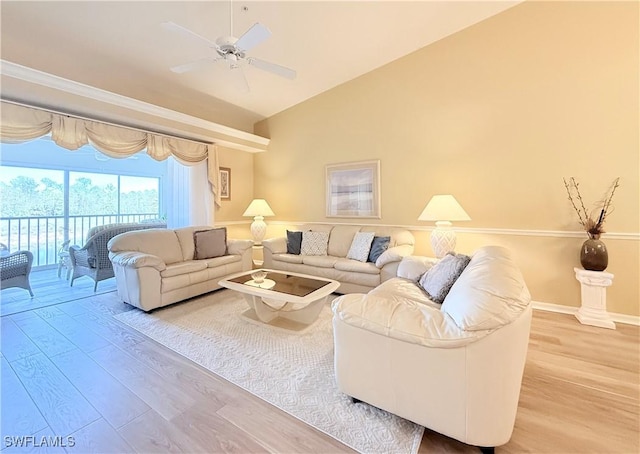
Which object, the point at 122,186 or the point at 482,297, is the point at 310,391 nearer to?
the point at 482,297

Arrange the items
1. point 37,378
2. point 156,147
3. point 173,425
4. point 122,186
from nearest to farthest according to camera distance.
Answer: point 173,425 → point 37,378 → point 156,147 → point 122,186

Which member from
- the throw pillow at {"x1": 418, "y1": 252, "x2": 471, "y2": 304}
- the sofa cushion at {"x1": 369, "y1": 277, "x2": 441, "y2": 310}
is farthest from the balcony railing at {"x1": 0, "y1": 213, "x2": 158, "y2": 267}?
the throw pillow at {"x1": 418, "y1": 252, "x2": 471, "y2": 304}

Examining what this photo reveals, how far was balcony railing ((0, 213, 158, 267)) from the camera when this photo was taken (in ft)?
15.8

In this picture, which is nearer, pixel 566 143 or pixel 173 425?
pixel 173 425

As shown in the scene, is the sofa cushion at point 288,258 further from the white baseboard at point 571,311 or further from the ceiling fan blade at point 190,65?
the white baseboard at point 571,311

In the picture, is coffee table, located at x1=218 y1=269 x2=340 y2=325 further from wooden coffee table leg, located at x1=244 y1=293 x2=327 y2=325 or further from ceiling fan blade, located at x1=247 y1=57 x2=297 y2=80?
ceiling fan blade, located at x1=247 y1=57 x2=297 y2=80

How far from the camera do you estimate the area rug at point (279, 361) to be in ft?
4.87

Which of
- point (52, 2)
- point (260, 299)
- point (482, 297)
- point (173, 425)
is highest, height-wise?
point (52, 2)

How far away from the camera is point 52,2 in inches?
96.8

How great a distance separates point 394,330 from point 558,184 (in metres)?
3.14

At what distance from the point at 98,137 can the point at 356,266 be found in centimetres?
367

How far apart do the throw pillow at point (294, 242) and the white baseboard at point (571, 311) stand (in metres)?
3.05

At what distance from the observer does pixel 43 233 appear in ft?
16.9

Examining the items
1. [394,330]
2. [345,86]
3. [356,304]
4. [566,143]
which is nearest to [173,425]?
[356,304]
